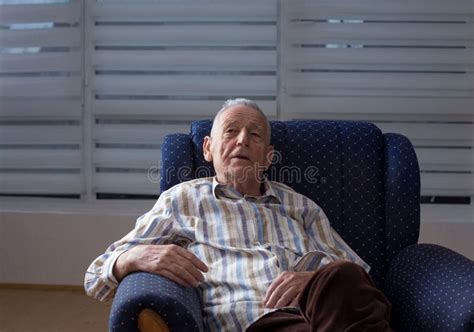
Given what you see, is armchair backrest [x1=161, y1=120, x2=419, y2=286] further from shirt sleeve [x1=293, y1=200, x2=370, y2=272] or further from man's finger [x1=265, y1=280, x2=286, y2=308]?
man's finger [x1=265, y1=280, x2=286, y2=308]

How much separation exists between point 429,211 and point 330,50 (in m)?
0.94

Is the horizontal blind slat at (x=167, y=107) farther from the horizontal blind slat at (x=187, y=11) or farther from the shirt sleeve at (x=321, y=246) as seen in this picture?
the shirt sleeve at (x=321, y=246)

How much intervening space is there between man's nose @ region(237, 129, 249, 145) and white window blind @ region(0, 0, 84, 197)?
1478mm

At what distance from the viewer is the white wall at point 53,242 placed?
129 inches

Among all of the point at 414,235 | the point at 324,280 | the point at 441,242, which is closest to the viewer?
the point at 324,280

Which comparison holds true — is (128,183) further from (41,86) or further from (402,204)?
(402,204)

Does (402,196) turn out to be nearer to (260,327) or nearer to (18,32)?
(260,327)

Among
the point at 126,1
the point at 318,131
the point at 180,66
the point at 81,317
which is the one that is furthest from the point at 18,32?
the point at 318,131

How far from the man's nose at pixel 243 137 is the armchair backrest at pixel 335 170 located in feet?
0.61

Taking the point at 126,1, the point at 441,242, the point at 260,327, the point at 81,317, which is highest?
the point at 126,1

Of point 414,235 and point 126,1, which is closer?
point 414,235

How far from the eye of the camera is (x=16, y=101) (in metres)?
3.37

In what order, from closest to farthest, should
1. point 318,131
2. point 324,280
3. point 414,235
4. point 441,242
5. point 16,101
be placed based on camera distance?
1. point 324,280
2. point 414,235
3. point 318,131
4. point 441,242
5. point 16,101

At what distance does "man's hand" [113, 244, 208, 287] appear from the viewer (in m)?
1.68
